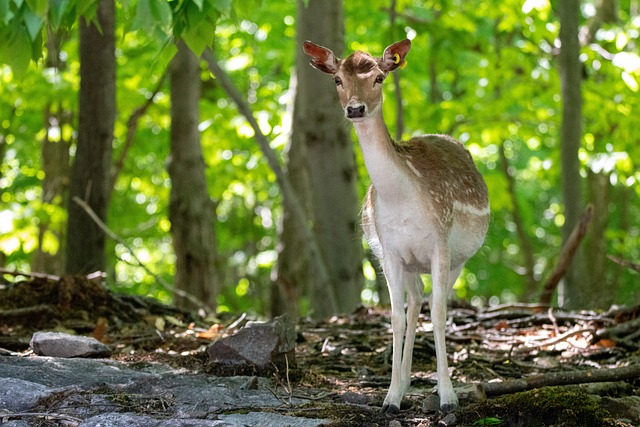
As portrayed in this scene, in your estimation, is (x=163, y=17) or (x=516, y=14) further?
(x=516, y=14)

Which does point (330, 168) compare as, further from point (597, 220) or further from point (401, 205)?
point (597, 220)

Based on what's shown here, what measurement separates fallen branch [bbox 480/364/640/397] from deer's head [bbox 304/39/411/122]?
61.7 inches

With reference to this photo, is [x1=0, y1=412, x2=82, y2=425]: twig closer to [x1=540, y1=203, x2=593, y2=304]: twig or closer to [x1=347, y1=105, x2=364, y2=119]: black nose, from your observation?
[x1=347, y1=105, x2=364, y2=119]: black nose

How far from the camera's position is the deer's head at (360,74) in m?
4.38

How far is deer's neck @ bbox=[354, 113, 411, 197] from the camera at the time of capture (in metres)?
4.59

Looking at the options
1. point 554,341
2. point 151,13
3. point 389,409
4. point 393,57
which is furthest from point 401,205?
point 554,341

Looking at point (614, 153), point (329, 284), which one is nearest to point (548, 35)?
point (614, 153)

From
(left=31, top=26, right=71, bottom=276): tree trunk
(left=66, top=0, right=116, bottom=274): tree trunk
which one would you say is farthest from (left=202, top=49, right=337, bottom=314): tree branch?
(left=31, top=26, right=71, bottom=276): tree trunk

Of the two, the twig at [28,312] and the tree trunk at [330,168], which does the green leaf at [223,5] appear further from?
the tree trunk at [330,168]

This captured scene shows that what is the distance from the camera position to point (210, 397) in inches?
177

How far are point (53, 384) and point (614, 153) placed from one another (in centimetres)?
879

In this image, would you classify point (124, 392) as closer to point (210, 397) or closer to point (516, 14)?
point (210, 397)

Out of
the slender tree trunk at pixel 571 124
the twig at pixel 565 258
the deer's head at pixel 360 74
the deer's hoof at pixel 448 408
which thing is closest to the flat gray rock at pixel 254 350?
the deer's hoof at pixel 448 408

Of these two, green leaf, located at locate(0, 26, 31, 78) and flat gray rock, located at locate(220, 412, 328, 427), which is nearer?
flat gray rock, located at locate(220, 412, 328, 427)
